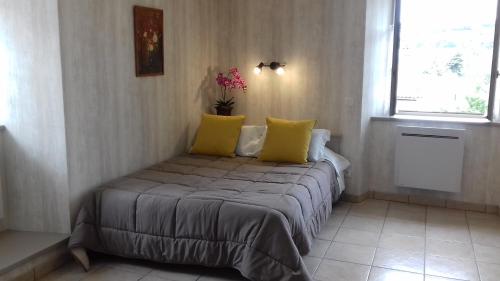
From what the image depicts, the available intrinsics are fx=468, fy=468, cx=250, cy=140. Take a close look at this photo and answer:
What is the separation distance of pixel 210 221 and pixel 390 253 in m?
1.46

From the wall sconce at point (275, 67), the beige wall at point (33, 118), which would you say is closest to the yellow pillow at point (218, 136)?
the wall sconce at point (275, 67)

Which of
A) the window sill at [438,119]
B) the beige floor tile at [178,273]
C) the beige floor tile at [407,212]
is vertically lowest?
the beige floor tile at [178,273]

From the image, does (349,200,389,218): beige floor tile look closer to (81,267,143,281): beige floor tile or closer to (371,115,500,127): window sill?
(371,115,500,127): window sill

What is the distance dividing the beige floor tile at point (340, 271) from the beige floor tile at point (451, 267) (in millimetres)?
456

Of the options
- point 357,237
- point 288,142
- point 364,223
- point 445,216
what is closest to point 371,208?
point 364,223

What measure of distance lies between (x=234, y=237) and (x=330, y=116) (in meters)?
2.22

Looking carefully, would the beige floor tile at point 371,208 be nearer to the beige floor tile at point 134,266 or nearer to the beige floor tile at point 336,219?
the beige floor tile at point 336,219

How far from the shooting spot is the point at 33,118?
3396mm

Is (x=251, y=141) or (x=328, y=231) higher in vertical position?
(x=251, y=141)

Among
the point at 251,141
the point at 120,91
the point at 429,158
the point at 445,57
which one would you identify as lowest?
the point at 429,158

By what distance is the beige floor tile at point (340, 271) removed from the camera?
3.20 metres

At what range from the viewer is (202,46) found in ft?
16.4

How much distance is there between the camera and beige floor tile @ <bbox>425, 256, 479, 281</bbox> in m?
3.24

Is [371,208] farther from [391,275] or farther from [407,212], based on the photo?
[391,275]
